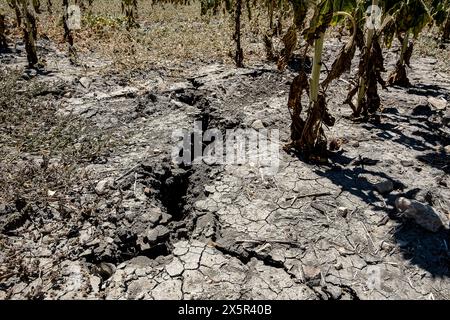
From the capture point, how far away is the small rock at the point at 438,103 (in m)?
4.81

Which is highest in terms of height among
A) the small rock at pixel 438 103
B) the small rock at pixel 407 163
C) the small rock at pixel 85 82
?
the small rock at pixel 85 82

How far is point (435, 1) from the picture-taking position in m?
7.01

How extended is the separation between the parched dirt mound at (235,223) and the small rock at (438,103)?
0.27m

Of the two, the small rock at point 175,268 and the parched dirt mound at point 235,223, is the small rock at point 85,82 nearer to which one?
the parched dirt mound at point 235,223

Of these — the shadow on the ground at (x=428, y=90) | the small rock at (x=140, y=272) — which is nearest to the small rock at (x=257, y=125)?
the small rock at (x=140, y=272)

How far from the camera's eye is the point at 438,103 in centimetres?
489

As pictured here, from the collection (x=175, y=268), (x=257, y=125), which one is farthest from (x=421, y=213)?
(x=257, y=125)

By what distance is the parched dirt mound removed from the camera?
2449 millimetres

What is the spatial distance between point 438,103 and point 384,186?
2453mm

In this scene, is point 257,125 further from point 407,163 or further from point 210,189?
point 407,163

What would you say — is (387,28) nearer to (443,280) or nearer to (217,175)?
(217,175)

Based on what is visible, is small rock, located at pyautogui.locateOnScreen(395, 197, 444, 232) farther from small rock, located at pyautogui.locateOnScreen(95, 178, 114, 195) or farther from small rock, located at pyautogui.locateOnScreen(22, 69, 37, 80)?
small rock, located at pyautogui.locateOnScreen(22, 69, 37, 80)
